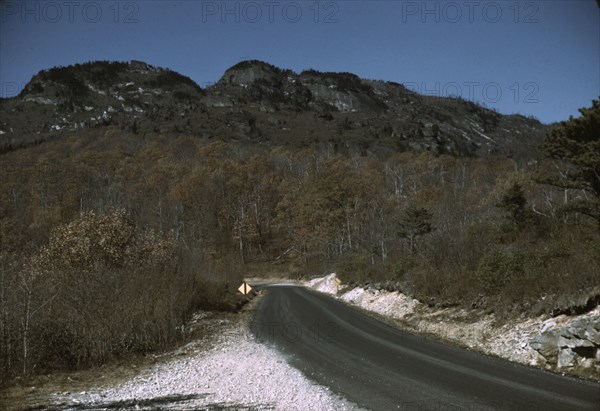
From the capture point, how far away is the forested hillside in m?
12.8

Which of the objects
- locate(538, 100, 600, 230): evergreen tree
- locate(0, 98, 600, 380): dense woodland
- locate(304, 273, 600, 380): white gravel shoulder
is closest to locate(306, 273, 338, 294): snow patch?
locate(0, 98, 600, 380): dense woodland

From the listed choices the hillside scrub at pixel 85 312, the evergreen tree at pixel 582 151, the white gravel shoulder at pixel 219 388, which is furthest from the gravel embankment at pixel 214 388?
the evergreen tree at pixel 582 151

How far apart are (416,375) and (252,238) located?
72.6 m

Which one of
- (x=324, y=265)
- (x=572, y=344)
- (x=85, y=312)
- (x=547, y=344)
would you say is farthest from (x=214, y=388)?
(x=324, y=265)

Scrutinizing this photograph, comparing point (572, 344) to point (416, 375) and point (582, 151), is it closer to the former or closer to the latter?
point (416, 375)

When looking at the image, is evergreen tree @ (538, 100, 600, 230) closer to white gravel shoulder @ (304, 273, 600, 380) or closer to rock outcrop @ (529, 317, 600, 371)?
white gravel shoulder @ (304, 273, 600, 380)

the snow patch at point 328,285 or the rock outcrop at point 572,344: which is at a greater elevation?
the rock outcrop at point 572,344

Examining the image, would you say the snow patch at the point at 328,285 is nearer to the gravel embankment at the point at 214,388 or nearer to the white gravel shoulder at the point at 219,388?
the gravel embankment at the point at 214,388

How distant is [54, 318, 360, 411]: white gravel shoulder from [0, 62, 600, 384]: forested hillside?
9.73ft

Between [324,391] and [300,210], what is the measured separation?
68328 mm

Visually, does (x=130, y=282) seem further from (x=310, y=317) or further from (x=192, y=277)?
(x=310, y=317)

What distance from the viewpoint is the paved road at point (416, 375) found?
7641mm

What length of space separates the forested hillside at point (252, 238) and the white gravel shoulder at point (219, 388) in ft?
9.73


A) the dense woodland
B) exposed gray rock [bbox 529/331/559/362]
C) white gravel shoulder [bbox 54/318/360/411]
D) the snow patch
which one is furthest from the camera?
the snow patch
